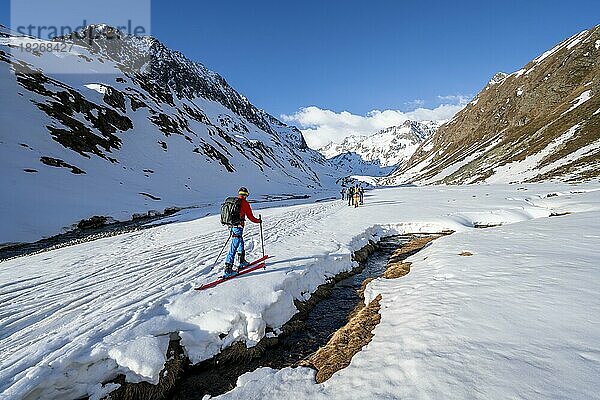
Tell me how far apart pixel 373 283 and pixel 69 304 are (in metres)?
9.87

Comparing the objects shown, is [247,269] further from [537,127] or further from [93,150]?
[537,127]

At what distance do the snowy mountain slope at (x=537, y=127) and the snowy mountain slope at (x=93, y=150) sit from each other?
6237cm

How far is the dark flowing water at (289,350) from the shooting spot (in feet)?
22.0

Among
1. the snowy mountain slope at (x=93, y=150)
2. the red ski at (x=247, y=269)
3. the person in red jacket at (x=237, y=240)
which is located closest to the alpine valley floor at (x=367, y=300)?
the red ski at (x=247, y=269)

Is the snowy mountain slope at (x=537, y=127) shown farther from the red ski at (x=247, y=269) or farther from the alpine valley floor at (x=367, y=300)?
the red ski at (x=247, y=269)

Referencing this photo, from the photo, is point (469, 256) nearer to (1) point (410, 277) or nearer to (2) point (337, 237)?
(1) point (410, 277)

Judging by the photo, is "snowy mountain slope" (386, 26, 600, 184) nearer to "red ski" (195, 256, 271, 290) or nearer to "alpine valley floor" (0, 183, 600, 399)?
"alpine valley floor" (0, 183, 600, 399)

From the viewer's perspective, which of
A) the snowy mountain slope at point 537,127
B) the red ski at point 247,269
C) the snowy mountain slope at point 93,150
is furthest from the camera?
the snowy mountain slope at point 537,127

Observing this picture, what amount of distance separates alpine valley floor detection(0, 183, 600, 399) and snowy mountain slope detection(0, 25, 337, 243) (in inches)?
720

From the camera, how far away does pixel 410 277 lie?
1120cm

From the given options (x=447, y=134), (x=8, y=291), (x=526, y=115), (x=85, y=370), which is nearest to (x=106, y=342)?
(x=85, y=370)

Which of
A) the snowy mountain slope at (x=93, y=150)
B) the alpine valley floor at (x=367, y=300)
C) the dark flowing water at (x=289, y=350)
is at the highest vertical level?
the snowy mountain slope at (x=93, y=150)

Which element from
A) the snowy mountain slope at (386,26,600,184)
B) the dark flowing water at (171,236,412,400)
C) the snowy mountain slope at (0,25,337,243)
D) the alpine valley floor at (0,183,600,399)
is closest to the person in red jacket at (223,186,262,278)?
the alpine valley floor at (0,183,600,399)

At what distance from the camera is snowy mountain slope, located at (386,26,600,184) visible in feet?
214
